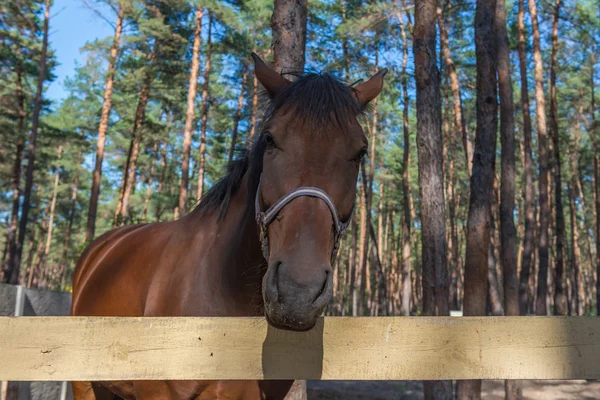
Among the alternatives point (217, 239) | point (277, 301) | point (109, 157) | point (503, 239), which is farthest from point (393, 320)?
point (109, 157)

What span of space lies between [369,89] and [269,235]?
1.25m

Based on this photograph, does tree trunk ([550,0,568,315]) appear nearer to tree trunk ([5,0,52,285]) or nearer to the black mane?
the black mane

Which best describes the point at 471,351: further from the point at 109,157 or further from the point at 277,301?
the point at 109,157

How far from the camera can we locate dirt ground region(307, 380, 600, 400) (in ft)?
42.2

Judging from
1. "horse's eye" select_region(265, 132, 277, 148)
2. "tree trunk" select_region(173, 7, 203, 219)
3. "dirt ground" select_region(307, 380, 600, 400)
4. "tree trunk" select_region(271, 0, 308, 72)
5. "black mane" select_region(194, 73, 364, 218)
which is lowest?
"dirt ground" select_region(307, 380, 600, 400)

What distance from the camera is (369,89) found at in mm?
3043

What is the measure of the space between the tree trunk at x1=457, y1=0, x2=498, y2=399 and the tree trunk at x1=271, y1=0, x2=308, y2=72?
3749 millimetres

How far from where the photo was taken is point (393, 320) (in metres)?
2.07

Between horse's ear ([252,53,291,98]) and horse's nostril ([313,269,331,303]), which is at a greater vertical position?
horse's ear ([252,53,291,98])

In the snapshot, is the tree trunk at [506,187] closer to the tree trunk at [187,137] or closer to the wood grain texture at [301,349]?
the wood grain texture at [301,349]

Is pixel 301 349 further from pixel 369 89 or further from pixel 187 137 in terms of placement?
pixel 187 137

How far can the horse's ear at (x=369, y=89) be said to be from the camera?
2.99 metres

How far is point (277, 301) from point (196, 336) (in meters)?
0.37

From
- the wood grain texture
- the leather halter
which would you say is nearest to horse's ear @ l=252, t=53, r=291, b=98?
the leather halter
